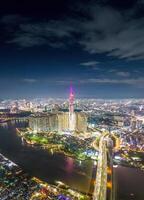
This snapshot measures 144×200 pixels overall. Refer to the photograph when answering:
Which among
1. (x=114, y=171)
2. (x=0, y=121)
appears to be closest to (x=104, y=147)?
(x=114, y=171)

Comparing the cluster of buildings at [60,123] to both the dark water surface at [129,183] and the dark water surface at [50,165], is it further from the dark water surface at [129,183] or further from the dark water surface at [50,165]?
the dark water surface at [129,183]

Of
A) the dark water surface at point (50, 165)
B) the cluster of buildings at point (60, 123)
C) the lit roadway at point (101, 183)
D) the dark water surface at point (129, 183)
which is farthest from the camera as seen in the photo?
the cluster of buildings at point (60, 123)

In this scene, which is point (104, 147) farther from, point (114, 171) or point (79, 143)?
point (114, 171)

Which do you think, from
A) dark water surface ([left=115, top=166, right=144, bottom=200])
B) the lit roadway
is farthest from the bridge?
dark water surface ([left=115, top=166, right=144, bottom=200])

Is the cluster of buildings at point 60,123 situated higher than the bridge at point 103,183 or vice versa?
the cluster of buildings at point 60,123

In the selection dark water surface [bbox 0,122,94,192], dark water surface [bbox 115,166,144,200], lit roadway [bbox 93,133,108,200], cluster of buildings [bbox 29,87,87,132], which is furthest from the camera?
cluster of buildings [bbox 29,87,87,132]

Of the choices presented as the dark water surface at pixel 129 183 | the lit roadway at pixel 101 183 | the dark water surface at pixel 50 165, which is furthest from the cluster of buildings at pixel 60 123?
the dark water surface at pixel 129 183

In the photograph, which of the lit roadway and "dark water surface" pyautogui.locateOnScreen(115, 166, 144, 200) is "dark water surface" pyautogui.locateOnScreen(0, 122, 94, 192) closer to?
the lit roadway

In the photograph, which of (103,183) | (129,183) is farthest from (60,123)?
(103,183)

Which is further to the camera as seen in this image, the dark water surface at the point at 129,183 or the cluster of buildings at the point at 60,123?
the cluster of buildings at the point at 60,123
